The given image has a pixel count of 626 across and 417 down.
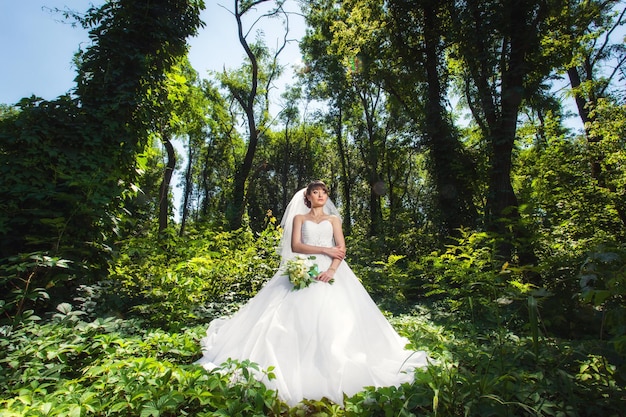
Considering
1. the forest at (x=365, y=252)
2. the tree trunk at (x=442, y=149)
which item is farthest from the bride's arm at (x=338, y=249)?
the tree trunk at (x=442, y=149)

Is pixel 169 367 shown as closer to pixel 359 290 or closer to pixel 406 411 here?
pixel 406 411

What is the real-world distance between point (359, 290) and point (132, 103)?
5.41m

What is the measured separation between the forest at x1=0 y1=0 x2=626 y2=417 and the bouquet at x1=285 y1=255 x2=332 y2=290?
118 cm

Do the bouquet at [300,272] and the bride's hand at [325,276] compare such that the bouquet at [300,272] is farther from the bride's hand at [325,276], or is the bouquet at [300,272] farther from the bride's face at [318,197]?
the bride's face at [318,197]

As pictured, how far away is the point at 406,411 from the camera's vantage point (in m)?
2.34

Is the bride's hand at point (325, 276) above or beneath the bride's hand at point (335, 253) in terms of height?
beneath

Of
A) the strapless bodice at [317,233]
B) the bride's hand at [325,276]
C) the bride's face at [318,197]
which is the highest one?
the bride's face at [318,197]

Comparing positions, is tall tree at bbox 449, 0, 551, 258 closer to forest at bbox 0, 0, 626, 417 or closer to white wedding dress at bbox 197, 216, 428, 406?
forest at bbox 0, 0, 626, 417

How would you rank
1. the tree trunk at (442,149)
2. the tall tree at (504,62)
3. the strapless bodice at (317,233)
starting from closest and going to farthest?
the strapless bodice at (317,233)
the tall tree at (504,62)
the tree trunk at (442,149)

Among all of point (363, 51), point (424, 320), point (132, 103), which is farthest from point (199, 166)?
point (424, 320)

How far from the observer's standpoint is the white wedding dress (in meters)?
3.04

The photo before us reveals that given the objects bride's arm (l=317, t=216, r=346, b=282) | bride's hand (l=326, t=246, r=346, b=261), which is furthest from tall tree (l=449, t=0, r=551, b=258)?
bride's hand (l=326, t=246, r=346, b=261)

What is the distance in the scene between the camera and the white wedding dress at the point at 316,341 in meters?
3.04

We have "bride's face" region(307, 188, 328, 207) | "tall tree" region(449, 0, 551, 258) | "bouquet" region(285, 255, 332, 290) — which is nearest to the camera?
"bouquet" region(285, 255, 332, 290)
